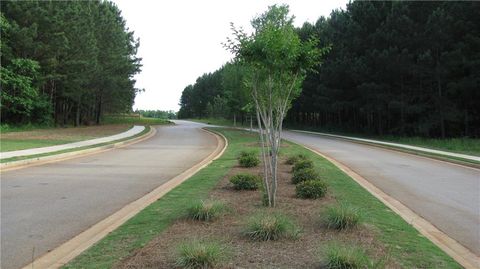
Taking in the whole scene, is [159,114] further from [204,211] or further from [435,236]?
[435,236]

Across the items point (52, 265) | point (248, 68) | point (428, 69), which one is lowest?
point (52, 265)

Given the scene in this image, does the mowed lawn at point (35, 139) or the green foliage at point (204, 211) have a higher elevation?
the green foliage at point (204, 211)

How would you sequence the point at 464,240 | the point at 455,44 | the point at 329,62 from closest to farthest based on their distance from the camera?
the point at 464,240 → the point at 455,44 → the point at 329,62

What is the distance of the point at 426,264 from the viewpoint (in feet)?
16.5

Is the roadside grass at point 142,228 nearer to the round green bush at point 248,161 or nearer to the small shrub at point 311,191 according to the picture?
the small shrub at point 311,191

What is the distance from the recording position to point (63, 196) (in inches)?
388

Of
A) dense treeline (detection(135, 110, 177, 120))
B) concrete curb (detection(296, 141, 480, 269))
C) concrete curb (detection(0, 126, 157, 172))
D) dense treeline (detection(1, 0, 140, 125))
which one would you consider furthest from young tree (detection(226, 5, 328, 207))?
dense treeline (detection(135, 110, 177, 120))

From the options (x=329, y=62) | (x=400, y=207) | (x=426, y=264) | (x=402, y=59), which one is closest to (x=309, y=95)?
(x=329, y=62)

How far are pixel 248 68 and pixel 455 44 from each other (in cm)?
2971

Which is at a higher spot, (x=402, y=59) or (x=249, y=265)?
(x=402, y=59)

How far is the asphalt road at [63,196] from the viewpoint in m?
6.36

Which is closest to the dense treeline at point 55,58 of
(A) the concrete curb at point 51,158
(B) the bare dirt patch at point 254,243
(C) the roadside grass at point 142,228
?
(A) the concrete curb at point 51,158

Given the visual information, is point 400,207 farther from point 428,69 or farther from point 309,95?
point 309,95

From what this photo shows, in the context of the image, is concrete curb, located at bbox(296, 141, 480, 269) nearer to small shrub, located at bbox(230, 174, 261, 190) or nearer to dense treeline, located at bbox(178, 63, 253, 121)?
small shrub, located at bbox(230, 174, 261, 190)
